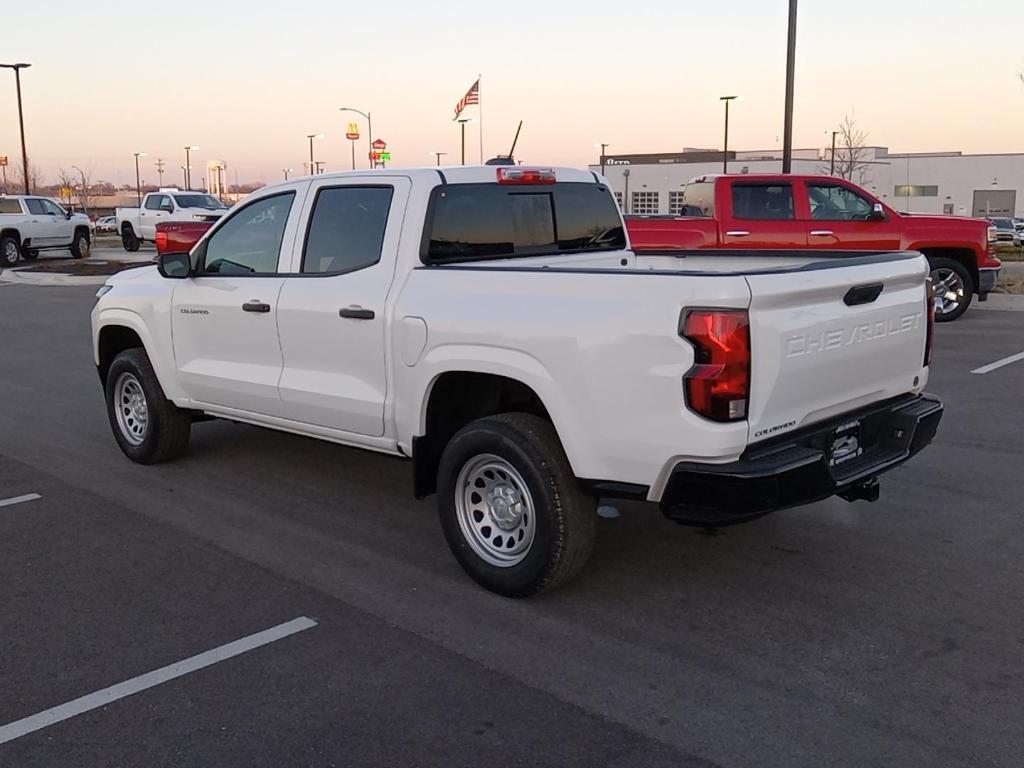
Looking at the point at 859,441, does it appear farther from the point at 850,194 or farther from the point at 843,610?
the point at 850,194

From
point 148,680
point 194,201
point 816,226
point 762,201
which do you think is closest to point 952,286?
point 816,226

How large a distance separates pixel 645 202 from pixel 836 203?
229ft

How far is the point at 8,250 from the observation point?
28.2m

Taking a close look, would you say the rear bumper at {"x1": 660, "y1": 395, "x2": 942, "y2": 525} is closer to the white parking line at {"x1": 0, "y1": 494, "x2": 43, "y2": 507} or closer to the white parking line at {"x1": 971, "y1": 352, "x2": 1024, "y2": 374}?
the white parking line at {"x1": 0, "y1": 494, "x2": 43, "y2": 507}

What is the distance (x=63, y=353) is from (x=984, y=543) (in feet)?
35.2

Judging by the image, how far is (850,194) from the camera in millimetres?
13445

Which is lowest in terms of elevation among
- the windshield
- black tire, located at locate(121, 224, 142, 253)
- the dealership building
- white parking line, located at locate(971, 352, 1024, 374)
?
white parking line, located at locate(971, 352, 1024, 374)

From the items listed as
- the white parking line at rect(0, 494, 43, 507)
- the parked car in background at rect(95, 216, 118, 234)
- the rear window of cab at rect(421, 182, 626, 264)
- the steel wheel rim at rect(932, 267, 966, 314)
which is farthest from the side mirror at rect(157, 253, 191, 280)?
the parked car in background at rect(95, 216, 118, 234)

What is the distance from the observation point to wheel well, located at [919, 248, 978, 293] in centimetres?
1364

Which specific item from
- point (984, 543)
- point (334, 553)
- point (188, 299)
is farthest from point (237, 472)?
point (984, 543)

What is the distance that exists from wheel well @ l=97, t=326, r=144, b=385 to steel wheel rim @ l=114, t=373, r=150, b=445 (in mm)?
243

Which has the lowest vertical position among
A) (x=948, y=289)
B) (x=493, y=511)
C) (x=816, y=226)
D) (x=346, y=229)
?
(x=493, y=511)

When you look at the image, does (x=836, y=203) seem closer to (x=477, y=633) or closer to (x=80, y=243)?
(x=477, y=633)

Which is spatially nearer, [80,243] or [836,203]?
[836,203]
